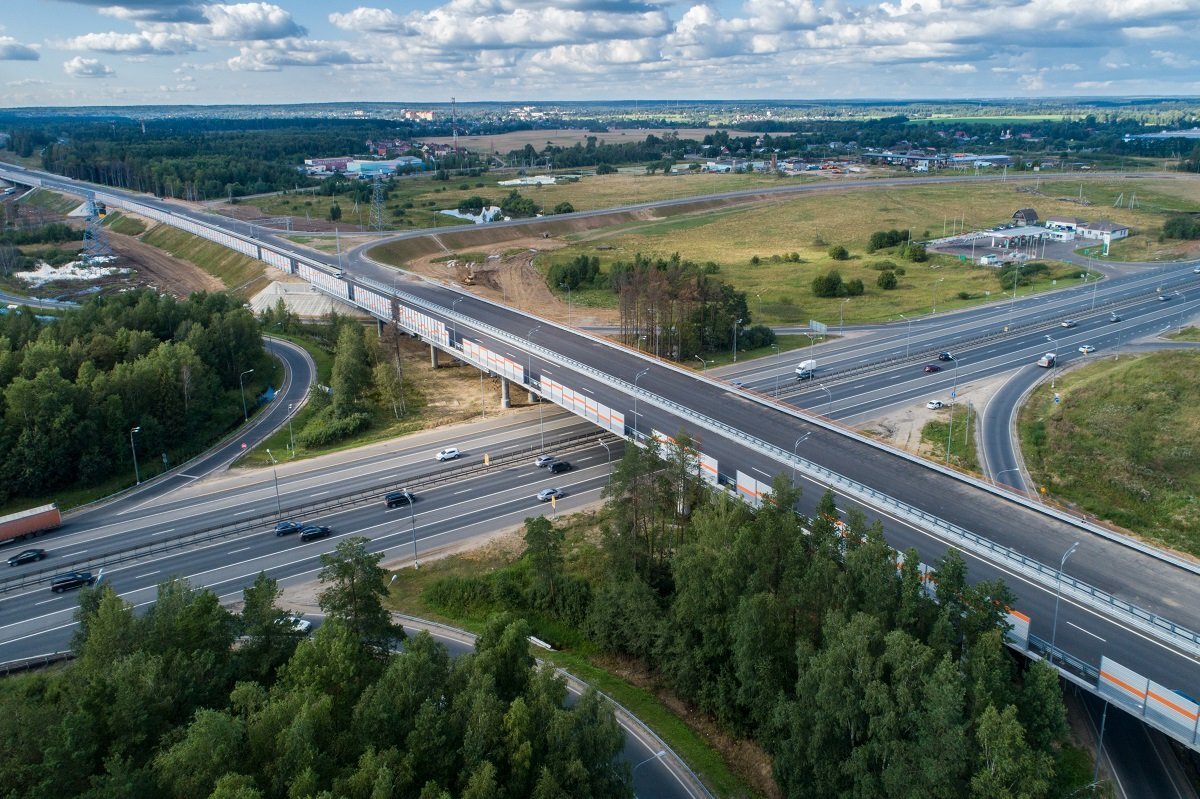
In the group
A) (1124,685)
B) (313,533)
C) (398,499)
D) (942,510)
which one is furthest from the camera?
(398,499)

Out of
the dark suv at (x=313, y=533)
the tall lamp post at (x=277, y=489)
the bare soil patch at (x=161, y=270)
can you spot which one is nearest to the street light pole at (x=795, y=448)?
the dark suv at (x=313, y=533)

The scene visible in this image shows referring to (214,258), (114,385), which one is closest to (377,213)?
(214,258)

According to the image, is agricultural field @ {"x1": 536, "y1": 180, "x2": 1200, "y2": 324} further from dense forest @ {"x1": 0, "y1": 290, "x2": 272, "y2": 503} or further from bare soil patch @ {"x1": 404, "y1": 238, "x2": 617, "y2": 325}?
dense forest @ {"x1": 0, "y1": 290, "x2": 272, "y2": 503}

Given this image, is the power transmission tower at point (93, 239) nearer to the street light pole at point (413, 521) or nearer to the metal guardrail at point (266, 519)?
the metal guardrail at point (266, 519)

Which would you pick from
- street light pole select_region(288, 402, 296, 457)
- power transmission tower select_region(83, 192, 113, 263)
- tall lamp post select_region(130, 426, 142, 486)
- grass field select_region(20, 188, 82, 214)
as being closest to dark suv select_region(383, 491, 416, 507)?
street light pole select_region(288, 402, 296, 457)

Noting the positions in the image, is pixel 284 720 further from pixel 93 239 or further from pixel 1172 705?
pixel 93 239

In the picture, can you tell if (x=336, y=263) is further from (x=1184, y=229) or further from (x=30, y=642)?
(x=1184, y=229)
